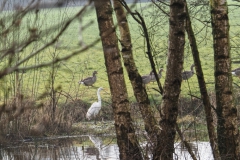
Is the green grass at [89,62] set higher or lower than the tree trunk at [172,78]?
higher

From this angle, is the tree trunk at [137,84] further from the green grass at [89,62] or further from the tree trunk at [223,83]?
the tree trunk at [223,83]

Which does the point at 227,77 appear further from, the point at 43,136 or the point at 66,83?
the point at 66,83

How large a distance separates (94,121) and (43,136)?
3.16 m

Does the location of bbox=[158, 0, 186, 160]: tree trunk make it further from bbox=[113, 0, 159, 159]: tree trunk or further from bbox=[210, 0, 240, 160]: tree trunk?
bbox=[113, 0, 159, 159]: tree trunk

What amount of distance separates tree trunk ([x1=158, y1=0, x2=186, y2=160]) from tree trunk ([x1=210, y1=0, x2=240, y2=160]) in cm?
105

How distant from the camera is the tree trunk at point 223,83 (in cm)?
663

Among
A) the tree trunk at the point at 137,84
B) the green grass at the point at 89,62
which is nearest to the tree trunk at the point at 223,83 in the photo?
the green grass at the point at 89,62

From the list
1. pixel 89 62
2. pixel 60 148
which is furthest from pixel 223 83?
pixel 89 62

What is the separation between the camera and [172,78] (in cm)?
555

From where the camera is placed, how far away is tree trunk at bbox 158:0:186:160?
5395mm

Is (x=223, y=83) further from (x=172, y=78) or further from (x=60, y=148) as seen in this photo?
(x=60, y=148)

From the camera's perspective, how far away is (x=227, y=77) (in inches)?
262

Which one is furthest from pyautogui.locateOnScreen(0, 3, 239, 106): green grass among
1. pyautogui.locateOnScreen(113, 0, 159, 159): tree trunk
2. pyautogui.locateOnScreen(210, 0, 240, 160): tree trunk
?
pyautogui.locateOnScreen(210, 0, 240, 160): tree trunk

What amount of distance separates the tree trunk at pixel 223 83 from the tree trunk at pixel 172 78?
105 centimetres
